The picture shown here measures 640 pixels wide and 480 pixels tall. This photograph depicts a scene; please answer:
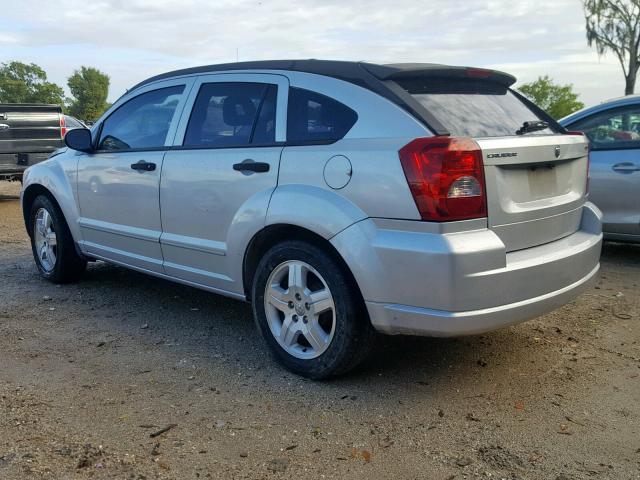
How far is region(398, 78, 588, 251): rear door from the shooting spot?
333 centimetres

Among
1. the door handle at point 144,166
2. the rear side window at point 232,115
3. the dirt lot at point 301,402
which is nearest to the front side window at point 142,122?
the door handle at point 144,166

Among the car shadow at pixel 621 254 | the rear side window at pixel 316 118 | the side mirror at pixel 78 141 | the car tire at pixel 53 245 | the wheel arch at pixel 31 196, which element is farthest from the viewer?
the car shadow at pixel 621 254

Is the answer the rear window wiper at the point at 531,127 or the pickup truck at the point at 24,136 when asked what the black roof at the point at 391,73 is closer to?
the rear window wiper at the point at 531,127

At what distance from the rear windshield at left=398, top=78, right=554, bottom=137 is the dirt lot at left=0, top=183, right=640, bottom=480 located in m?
1.38

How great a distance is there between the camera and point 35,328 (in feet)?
15.5

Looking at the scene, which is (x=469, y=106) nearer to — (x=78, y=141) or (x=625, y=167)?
(x=78, y=141)

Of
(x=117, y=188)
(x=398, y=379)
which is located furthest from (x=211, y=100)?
(x=398, y=379)

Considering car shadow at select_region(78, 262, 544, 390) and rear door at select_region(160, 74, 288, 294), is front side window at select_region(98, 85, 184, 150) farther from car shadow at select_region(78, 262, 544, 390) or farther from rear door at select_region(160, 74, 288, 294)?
car shadow at select_region(78, 262, 544, 390)

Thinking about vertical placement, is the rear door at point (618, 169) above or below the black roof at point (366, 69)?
below

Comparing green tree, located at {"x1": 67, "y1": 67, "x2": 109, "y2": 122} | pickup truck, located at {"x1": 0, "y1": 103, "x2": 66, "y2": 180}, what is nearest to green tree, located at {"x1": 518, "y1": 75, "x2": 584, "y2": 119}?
pickup truck, located at {"x1": 0, "y1": 103, "x2": 66, "y2": 180}

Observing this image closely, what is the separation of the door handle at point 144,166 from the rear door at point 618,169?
4.18 m

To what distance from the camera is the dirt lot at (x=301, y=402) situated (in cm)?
288

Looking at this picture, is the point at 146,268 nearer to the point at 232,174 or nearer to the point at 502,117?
the point at 232,174

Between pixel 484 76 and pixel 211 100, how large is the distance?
1743 millimetres
